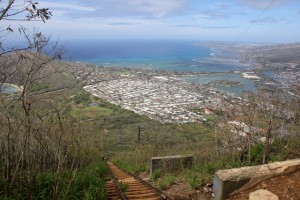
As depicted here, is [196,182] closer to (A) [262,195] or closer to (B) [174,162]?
(A) [262,195]

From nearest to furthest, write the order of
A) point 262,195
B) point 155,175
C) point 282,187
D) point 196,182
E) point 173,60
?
1. point 262,195
2. point 282,187
3. point 196,182
4. point 155,175
5. point 173,60

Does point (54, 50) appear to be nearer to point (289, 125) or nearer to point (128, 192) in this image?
point (128, 192)

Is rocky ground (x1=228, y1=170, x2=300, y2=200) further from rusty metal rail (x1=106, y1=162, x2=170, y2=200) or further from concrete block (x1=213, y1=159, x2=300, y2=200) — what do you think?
rusty metal rail (x1=106, y1=162, x2=170, y2=200)

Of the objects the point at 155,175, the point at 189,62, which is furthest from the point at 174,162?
the point at 189,62

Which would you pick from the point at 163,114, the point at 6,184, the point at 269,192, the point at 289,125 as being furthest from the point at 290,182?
the point at 163,114

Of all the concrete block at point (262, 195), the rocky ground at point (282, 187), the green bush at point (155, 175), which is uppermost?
the rocky ground at point (282, 187)

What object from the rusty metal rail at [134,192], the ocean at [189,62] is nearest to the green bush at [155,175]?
the rusty metal rail at [134,192]

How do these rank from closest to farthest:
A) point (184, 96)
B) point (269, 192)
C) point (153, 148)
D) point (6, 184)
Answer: point (269, 192), point (6, 184), point (153, 148), point (184, 96)

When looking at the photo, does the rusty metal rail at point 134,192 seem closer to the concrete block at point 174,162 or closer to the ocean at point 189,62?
the concrete block at point 174,162
